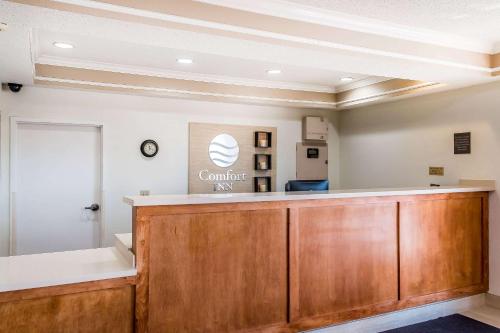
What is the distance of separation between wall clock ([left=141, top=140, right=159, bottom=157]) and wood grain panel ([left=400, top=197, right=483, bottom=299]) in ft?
9.78

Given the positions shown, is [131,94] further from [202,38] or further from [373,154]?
[373,154]

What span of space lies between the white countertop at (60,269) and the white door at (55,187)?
216cm

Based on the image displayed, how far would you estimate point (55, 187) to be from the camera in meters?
4.47

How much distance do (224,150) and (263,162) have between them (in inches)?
24.3

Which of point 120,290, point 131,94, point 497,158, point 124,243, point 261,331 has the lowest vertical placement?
point 261,331

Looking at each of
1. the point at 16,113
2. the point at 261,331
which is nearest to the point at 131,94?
the point at 16,113

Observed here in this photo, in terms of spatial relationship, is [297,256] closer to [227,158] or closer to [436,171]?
[436,171]

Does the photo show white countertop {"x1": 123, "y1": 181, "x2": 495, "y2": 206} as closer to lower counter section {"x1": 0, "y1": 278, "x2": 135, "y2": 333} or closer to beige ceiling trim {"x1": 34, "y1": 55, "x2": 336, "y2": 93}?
lower counter section {"x1": 0, "y1": 278, "x2": 135, "y2": 333}

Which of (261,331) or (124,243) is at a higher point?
(124,243)

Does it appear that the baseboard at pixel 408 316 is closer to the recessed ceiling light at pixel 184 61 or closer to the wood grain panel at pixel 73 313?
the wood grain panel at pixel 73 313

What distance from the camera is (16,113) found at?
4.24m

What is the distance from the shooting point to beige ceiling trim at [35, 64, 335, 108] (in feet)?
13.6

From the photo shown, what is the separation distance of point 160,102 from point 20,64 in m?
1.78

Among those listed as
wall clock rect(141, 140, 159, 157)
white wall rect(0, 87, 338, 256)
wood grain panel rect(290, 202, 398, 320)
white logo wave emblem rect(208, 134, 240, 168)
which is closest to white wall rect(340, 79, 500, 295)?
wood grain panel rect(290, 202, 398, 320)
